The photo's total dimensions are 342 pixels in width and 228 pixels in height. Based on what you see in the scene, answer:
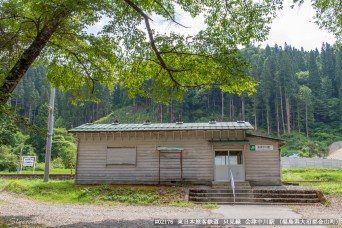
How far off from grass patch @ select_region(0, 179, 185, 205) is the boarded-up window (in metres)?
2.40

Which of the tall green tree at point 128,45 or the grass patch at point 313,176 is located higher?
the tall green tree at point 128,45

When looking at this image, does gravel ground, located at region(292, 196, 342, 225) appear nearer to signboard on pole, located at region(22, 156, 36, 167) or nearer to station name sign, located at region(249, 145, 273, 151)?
station name sign, located at region(249, 145, 273, 151)

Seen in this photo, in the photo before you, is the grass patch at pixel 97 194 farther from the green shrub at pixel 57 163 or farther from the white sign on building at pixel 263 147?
the green shrub at pixel 57 163

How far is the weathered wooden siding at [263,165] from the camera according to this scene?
15.4 m

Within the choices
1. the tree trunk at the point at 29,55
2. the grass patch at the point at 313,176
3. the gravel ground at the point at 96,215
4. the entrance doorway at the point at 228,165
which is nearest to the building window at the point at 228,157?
the entrance doorway at the point at 228,165

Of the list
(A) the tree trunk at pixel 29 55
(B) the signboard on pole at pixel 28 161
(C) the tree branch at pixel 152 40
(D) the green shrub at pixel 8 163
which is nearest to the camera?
(A) the tree trunk at pixel 29 55

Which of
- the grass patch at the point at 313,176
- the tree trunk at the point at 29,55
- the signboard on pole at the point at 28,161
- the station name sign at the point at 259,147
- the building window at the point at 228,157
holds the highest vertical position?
the tree trunk at the point at 29,55

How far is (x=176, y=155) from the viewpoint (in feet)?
52.6

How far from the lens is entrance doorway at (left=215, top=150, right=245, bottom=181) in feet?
51.1

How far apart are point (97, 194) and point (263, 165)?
8676 mm

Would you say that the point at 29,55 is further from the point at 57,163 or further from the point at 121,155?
the point at 57,163

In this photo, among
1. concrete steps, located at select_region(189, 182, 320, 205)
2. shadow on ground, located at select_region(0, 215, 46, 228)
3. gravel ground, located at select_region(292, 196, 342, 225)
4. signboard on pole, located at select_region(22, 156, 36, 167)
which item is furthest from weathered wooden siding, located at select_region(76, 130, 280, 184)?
signboard on pole, located at select_region(22, 156, 36, 167)

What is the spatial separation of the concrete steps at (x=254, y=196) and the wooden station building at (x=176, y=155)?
2.15 metres

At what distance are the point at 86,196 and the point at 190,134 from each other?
6.41m
